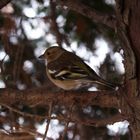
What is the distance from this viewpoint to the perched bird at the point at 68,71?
150 inches

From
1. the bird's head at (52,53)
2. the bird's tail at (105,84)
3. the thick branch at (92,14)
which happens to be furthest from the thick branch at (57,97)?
the bird's head at (52,53)

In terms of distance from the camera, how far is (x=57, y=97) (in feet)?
9.79

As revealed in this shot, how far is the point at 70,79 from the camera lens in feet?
13.0

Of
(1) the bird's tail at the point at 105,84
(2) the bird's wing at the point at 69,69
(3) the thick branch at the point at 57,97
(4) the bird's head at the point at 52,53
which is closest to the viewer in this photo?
(3) the thick branch at the point at 57,97

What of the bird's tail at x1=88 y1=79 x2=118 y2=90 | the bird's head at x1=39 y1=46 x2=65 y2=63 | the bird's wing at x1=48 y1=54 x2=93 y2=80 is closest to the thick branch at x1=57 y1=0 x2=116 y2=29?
the bird's tail at x1=88 y1=79 x2=118 y2=90

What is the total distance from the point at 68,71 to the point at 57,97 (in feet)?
3.83

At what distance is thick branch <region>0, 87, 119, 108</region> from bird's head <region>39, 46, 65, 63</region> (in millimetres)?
1664

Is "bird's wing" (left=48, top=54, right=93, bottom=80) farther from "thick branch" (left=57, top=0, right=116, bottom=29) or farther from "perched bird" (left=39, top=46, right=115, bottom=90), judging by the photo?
"thick branch" (left=57, top=0, right=116, bottom=29)

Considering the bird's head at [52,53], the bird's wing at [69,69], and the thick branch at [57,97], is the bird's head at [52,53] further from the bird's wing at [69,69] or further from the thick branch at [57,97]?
the thick branch at [57,97]

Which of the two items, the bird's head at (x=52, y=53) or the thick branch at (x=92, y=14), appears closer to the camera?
the thick branch at (x=92, y=14)

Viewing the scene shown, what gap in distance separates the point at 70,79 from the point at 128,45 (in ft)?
4.35

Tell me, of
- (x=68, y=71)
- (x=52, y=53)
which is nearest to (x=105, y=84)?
(x=68, y=71)

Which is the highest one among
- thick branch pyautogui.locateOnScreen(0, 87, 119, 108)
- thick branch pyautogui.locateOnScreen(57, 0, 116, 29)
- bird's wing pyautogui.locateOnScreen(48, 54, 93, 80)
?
thick branch pyautogui.locateOnScreen(57, 0, 116, 29)

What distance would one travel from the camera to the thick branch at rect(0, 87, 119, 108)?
2852 millimetres
